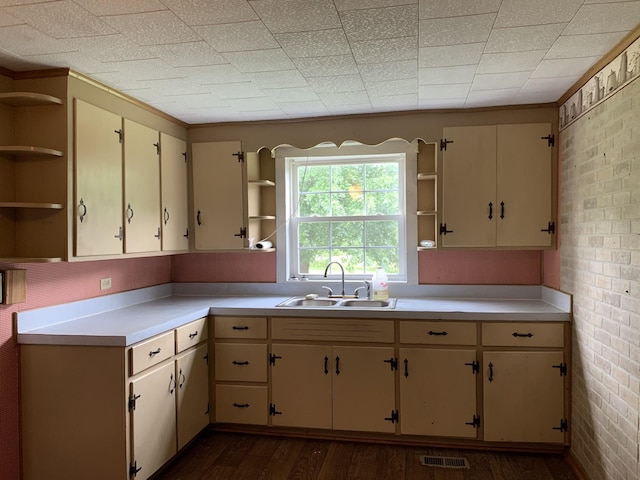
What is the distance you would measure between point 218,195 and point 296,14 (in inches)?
79.0

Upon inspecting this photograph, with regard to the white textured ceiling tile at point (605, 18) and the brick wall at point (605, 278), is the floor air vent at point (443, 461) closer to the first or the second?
the brick wall at point (605, 278)

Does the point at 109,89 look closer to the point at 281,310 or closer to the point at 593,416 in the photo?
the point at 281,310

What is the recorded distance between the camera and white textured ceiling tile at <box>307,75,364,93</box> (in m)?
2.61

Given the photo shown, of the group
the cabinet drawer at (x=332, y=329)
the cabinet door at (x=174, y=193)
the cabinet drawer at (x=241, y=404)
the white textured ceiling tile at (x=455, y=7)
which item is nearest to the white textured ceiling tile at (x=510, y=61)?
the white textured ceiling tile at (x=455, y=7)

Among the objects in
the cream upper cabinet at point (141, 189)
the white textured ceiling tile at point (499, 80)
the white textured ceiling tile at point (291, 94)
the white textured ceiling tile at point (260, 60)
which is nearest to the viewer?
the white textured ceiling tile at point (260, 60)

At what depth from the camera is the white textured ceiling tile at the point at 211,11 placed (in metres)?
1.77

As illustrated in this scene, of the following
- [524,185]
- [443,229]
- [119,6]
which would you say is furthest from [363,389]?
[119,6]

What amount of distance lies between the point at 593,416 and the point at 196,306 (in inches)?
98.5

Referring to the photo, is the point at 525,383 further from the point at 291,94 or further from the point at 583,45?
the point at 291,94

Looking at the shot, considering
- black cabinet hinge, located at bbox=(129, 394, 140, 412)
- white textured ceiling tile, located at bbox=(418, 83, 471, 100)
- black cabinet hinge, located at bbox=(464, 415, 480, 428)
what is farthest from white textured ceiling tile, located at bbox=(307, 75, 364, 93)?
black cabinet hinge, located at bbox=(464, 415, 480, 428)

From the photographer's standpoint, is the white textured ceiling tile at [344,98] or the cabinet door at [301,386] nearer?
the white textured ceiling tile at [344,98]

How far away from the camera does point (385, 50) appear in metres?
2.22

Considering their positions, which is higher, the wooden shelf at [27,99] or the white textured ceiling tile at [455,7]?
the white textured ceiling tile at [455,7]

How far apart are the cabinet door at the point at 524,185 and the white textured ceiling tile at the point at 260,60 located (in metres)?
1.65
